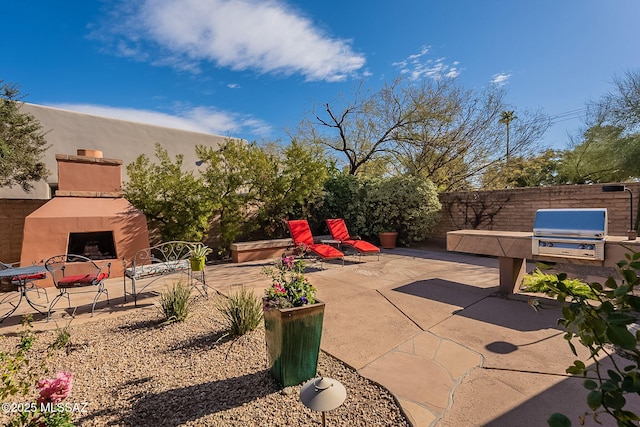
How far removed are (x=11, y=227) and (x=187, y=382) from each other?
25.3ft

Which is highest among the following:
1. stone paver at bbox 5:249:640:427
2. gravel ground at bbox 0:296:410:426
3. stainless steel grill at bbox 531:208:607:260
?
stainless steel grill at bbox 531:208:607:260

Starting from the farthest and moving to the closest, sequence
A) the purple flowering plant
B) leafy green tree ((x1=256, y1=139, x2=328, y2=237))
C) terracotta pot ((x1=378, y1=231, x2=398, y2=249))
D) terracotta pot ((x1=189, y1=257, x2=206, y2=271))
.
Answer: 1. terracotta pot ((x1=378, y1=231, x2=398, y2=249))
2. leafy green tree ((x1=256, y1=139, x2=328, y2=237))
3. terracotta pot ((x1=189, y1=257, x2=206, y2=271))
4. the purple flowering plant

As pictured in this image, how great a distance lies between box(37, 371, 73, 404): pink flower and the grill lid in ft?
17.3

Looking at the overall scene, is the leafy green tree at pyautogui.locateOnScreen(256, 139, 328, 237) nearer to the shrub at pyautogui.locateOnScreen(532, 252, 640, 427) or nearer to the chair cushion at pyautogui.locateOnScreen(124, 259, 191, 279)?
the chair cushion at pyautogui.locateOnScreen(124, 259, 191, 279)

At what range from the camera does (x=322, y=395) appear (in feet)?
5.58

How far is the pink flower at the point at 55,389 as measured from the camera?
1663 millimetres

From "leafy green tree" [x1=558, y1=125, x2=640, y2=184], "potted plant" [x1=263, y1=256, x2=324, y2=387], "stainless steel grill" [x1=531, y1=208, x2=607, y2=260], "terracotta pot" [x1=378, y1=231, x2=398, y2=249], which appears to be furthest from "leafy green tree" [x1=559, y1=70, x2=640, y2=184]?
"potted plant" [x1=263, y1=256, x2=324, y2=387]

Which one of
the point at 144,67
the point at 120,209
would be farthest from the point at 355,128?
the point at 120,209

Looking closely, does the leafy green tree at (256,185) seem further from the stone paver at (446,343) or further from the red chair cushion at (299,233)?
the stone paver at (446,343)

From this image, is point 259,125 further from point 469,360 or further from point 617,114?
point 469,360

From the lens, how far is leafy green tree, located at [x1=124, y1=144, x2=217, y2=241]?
281 inches

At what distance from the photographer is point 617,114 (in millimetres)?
9227

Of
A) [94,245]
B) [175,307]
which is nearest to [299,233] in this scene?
[175,307]

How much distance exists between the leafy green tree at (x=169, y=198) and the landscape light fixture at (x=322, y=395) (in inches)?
254
